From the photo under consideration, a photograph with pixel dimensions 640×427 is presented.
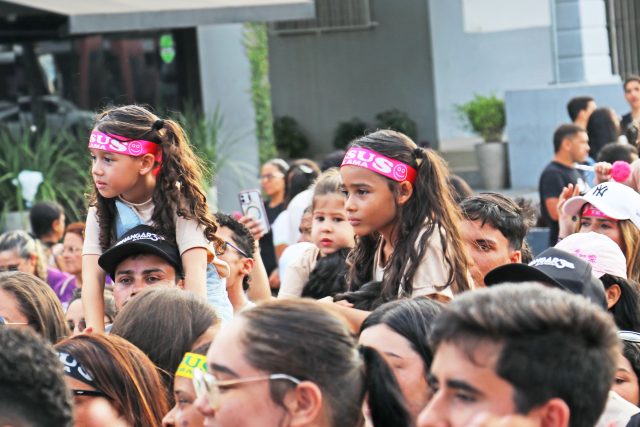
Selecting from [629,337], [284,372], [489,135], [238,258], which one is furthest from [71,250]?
[489,135]

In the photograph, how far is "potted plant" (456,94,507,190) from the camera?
59.1 feet

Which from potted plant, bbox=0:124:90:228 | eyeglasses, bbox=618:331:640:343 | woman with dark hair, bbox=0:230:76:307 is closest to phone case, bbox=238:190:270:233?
woman with dark hair, bbox=0:230:76:307

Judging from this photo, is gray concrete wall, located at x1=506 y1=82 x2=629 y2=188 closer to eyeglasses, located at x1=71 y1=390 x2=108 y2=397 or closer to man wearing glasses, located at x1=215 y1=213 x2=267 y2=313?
man wearing glasses, located at x1=215 y1=213 x2=267 y2=313

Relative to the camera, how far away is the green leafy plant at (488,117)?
18.5 meters

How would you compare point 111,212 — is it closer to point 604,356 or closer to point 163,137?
point 163,137

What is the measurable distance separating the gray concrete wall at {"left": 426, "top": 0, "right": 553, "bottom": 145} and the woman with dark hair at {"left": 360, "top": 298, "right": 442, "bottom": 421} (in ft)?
56.4

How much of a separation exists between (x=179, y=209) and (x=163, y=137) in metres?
0.32

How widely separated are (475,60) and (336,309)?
17.3 metres

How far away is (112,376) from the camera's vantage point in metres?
3.35

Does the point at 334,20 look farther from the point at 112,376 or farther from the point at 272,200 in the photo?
the point at 112,376

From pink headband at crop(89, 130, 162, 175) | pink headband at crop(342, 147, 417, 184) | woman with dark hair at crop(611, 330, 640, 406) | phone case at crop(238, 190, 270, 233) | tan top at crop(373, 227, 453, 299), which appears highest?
pink headband at crop(89, 130, 162, 175)

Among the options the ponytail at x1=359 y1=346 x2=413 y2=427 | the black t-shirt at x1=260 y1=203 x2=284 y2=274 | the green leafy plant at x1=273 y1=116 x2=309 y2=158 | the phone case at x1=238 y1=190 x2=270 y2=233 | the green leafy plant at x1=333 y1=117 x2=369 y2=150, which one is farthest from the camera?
the green leafy plant at x1=273 y1=116 x2=309 y2=158

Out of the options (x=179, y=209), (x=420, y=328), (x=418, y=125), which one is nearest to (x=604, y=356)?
(x=420, y=328)

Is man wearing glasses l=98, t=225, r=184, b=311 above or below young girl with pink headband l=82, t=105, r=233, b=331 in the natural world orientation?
below
